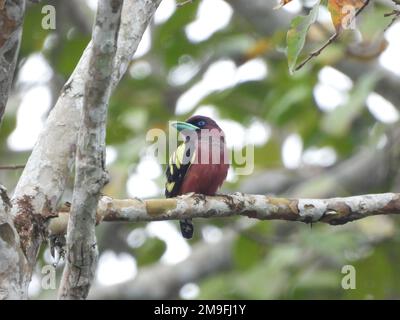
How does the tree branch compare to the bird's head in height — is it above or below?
below

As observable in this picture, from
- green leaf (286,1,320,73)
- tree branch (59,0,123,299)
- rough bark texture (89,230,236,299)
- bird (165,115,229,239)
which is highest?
rough bark texture (89,230,236,299)

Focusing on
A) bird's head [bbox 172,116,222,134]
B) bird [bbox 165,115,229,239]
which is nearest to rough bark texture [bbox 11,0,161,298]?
bird [bbox 165,115,229,239]

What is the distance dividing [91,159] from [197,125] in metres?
2.89

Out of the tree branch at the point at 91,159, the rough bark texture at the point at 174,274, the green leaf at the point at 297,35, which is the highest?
the rough bark texture at the point at 174,274

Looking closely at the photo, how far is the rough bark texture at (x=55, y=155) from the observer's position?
4043 millimetres

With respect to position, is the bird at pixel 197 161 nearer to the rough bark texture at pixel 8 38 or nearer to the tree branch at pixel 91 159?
the tree branch at pixel 91 159

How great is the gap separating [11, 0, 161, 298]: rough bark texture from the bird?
160cm

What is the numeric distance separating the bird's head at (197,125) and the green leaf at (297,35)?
1953 mm

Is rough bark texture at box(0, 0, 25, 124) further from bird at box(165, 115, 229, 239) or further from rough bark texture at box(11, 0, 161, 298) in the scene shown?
bird at box(165, 115, 229, 239)

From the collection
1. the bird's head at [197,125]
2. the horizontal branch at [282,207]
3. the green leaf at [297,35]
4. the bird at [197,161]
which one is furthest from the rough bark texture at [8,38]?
the bird's head at [197,125]

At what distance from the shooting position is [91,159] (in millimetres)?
3660

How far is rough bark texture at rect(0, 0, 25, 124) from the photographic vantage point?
3.69 meters
